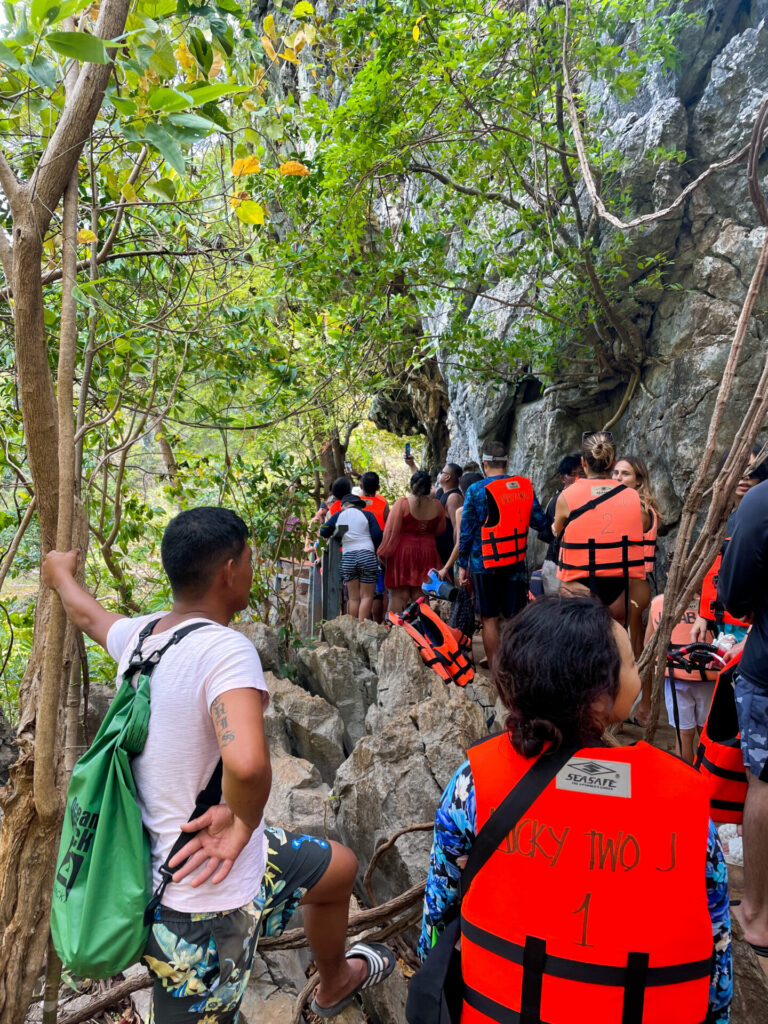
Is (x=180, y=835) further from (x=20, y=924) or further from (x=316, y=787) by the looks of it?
(x=316, y=787)

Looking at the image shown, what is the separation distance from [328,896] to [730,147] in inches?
311

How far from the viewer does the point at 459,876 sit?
154cm

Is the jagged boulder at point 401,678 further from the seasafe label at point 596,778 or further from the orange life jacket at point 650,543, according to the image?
the seasafe label at point 596,778

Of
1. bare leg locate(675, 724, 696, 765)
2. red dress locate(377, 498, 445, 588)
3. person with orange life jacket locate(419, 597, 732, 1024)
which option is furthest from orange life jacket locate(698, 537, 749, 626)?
red dress locate(377, 498, 445, 588)

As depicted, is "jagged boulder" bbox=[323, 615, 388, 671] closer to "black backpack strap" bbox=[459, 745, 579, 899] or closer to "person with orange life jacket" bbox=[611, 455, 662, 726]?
"person with orange life jacket" bbox=[611, 455, 662, 726]

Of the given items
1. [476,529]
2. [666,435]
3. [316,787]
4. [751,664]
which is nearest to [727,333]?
[666,435]

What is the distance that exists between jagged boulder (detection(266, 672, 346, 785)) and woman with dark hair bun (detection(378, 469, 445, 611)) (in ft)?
8.90

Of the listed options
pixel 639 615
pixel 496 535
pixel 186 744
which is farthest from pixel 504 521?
pixel 186 744

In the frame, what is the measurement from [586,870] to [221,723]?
34.2 inches

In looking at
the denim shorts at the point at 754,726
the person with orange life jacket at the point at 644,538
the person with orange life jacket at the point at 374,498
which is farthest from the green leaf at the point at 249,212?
the person with orange life jacket at the point at 374,498

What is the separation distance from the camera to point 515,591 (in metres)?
5.73

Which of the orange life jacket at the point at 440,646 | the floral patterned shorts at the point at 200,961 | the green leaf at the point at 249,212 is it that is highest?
the green leaf at the point at 249,212

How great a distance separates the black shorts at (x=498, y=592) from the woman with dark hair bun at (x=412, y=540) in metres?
1.46

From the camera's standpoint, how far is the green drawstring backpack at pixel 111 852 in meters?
1.61
